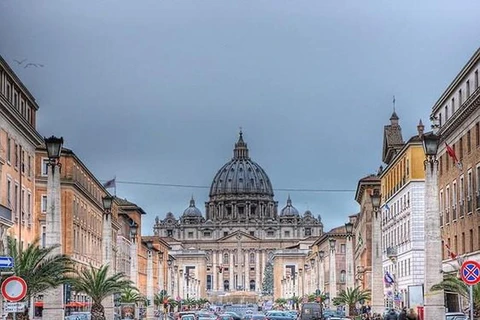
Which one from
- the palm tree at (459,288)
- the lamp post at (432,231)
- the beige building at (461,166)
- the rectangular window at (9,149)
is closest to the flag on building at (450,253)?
the beige building at (461,166)

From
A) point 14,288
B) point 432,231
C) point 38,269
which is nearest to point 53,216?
point 38,269

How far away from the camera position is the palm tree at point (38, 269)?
142 ft

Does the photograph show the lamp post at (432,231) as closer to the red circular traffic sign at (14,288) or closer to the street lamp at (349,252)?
the red circular traffic sign at (14,288)

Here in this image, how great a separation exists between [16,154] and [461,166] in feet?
79.0

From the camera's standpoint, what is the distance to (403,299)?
285 feet

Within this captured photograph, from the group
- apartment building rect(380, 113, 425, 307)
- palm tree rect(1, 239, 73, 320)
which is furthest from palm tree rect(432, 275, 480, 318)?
apartment building rect(380, 113, 425, 307)

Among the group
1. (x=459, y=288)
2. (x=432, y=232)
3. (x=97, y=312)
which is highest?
(x=432, y=232)

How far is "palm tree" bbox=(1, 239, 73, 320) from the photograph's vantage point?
43.2 meters

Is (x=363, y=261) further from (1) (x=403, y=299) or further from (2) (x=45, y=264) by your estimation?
(2) (x=45, y=264)

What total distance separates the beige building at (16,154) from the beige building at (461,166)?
22.9 metres

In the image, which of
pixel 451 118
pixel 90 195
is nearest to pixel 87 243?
pixel 90 195

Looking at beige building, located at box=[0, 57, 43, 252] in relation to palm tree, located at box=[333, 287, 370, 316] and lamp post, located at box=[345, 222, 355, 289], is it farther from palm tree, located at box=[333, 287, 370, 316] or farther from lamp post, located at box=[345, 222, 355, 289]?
palm tree, located at box=[333, 287, 370, 316]

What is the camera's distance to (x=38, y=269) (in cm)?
4356

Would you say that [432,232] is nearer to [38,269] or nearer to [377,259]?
[38,269]
